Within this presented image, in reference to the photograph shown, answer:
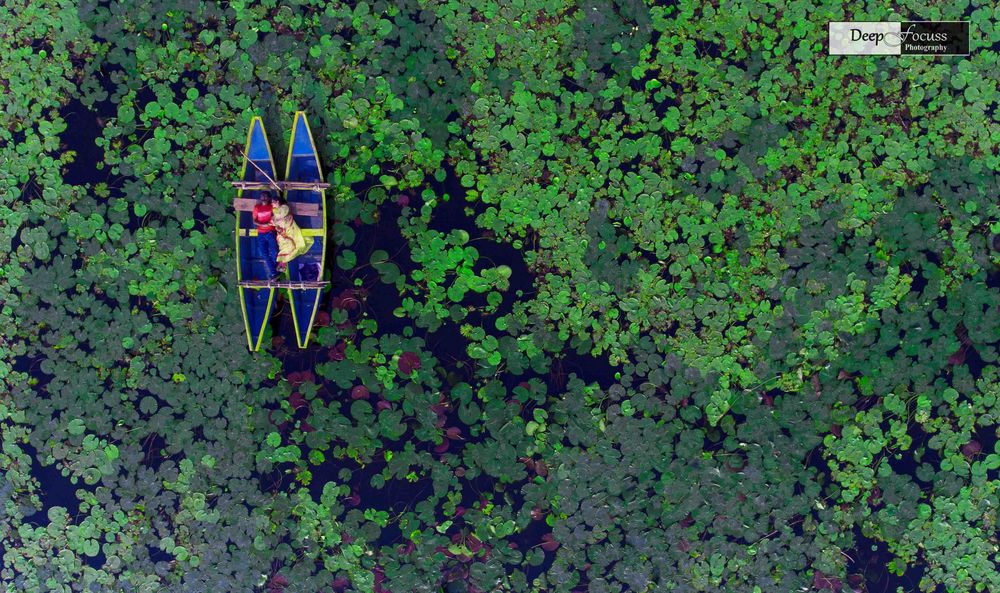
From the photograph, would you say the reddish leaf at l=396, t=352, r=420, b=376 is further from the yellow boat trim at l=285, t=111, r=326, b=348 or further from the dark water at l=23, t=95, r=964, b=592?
the yellow boat trim at l=285, t=111, r=326, b=348

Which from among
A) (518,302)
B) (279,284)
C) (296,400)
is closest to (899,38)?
(518,302)

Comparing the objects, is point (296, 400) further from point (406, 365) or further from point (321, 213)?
point (321, 213)

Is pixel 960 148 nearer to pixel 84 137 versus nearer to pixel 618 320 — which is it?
pixel 618 320

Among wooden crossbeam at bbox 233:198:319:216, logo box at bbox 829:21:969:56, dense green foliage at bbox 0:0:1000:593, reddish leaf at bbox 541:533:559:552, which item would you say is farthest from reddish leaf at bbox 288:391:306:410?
logo box at bbox 829:21:969:56

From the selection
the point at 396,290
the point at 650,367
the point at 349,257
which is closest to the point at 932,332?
the point at 650,367

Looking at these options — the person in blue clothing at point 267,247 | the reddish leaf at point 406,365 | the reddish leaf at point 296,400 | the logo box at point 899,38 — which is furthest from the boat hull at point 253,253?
the logo box at point 899,38

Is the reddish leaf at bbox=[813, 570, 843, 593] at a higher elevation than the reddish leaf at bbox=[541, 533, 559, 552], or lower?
lower
